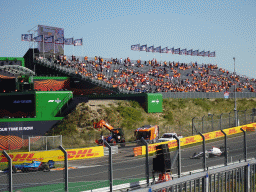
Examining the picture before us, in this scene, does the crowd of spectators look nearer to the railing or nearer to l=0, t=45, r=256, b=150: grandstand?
l=0, t=45, r=256, b=150: grandstand

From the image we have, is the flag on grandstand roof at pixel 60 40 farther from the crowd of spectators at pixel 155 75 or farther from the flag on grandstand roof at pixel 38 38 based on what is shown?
the crowd of spectators at pixel 155 75

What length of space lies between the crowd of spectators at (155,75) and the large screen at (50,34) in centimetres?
577

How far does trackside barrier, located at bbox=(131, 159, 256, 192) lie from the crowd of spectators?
40312 mm

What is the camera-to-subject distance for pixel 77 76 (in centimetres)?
5112

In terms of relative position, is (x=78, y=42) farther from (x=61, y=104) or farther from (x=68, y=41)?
(x=61, y=104)

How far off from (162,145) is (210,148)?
4721mm

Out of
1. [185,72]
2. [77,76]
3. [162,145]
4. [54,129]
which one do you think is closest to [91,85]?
[77,76]

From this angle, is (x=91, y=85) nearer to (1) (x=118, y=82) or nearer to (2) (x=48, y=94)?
(1) (x=118, y=82)

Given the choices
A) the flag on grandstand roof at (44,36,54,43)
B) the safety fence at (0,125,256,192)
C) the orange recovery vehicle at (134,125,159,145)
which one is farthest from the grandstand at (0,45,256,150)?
the safety fence at (0,125,256,192)


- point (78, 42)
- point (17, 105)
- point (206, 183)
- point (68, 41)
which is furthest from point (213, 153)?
point (78, 42)

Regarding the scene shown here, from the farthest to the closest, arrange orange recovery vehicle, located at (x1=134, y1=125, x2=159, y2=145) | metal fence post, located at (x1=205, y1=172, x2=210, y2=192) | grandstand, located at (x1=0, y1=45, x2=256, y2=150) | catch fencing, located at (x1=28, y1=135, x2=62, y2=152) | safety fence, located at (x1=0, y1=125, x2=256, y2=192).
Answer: grandstand, located at (x1=0, y1=45, x2=256, y2=150) < orange recovery vehicle, located at (x1=134, y1=125, x2=159, y2=145) < catch fencing, located at (x1=28, y1=135, x2=62, y2=152) < safety fence, located at (x1=0, y1=125, x2=256, y2=192) < metal fence post, located at (x1=205, y1=172, x2=210, y2=192)

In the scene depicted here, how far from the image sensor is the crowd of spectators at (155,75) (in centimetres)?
5169

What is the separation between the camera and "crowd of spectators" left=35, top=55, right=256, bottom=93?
2035 inches

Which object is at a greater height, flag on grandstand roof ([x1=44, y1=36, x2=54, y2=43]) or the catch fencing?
flag on grandstand roof ([x1=44, y1=36, x2=54, y2=43])
